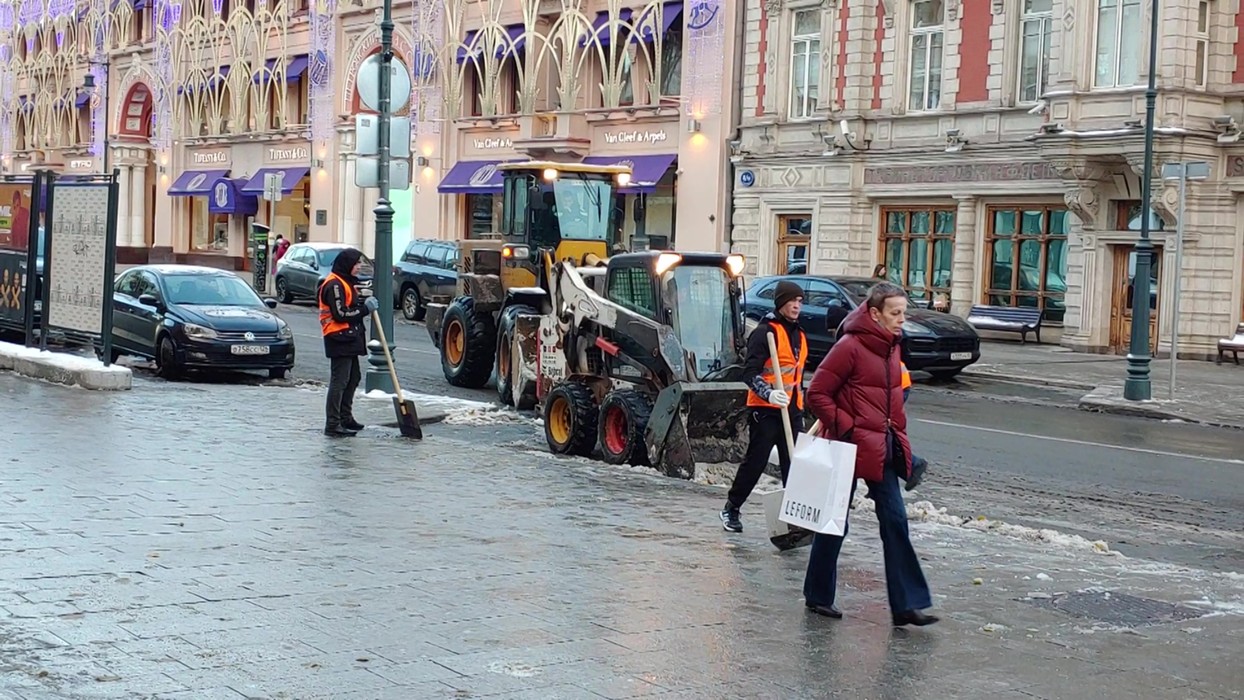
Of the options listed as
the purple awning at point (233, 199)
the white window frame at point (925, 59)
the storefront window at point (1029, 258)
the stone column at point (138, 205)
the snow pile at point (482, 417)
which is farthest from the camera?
the stone column at point (138, 205)

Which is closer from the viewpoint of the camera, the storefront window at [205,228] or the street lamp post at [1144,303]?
the street lamp post at [1144,303]

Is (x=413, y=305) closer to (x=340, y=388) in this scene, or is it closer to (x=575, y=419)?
(x=340, y=388)

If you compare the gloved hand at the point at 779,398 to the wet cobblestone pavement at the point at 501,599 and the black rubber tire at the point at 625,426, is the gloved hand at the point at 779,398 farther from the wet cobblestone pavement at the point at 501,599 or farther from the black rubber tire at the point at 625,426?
the black rubber tire at the point at 625,426

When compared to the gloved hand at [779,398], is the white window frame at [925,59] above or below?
above

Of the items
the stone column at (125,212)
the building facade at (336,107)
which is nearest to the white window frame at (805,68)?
the building facade at (336,107)

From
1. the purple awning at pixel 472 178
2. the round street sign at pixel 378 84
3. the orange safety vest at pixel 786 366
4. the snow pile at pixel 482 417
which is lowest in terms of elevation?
the snow pile at pixel 482 417

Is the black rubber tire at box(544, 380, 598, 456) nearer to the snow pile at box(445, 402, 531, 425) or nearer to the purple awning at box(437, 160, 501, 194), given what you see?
the snow pile at box(445, 402, 531, 425)

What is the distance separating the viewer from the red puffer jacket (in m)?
7.70

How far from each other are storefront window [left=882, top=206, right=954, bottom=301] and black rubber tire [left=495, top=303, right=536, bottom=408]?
1504 centimetres

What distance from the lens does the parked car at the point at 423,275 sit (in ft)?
109

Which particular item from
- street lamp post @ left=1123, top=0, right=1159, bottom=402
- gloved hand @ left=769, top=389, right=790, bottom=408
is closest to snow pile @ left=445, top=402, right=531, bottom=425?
gloved hand @ left=769, top=389, right=790, bottom=408

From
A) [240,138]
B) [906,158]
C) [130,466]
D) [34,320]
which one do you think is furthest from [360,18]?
[130,466]

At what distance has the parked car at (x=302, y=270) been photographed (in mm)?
37031

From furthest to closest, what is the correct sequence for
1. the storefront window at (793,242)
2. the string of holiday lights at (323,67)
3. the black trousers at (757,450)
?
1. the string of holiday lights at (323,67)
2. the storefront window at (793,242)
3. the black trousers at (757,450)
